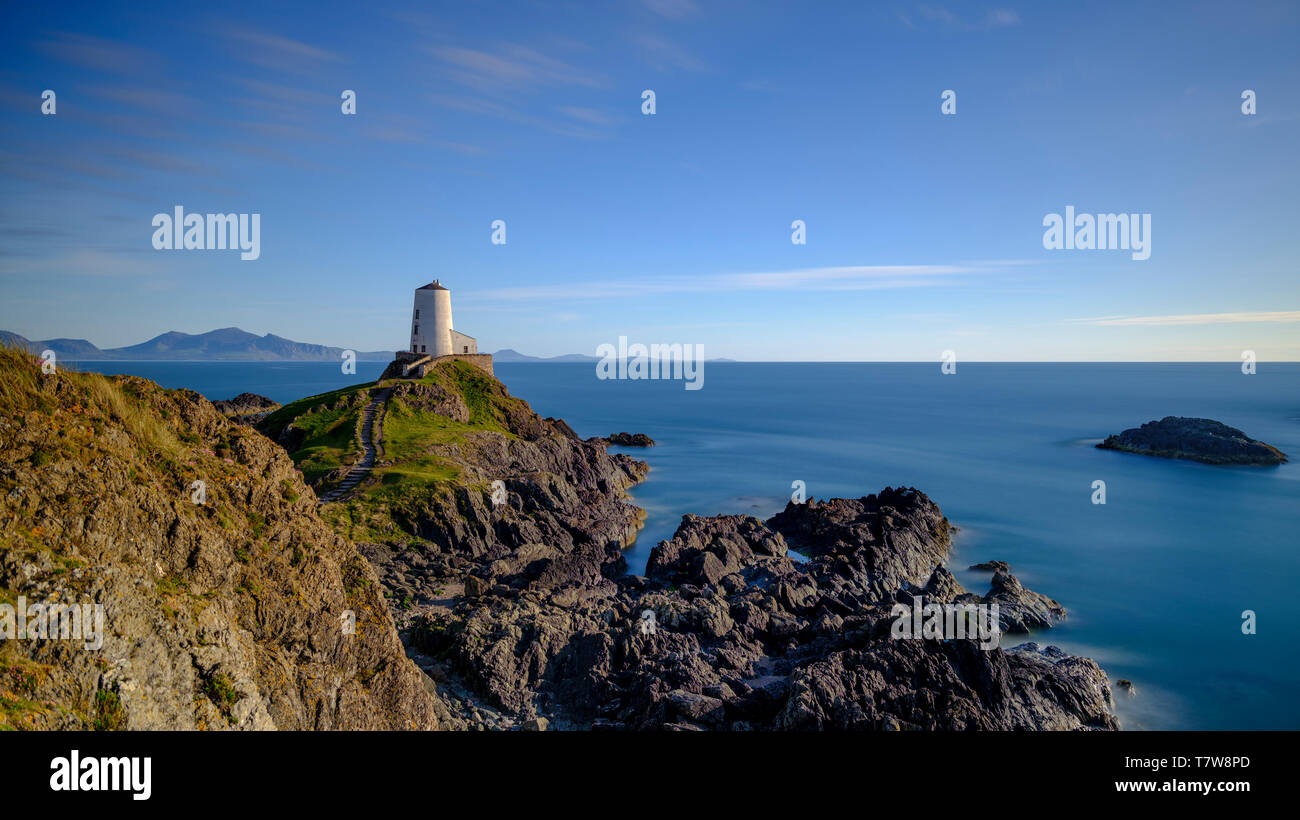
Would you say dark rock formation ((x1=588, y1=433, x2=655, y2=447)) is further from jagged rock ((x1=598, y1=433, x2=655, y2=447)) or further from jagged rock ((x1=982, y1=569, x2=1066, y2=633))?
jagged rock ((x1=982, y1=569, x2=1066, y2=633))

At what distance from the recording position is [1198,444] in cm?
8719

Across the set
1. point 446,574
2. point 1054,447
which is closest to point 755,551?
point 446,574

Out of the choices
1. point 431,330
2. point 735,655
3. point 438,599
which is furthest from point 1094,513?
point 431,330

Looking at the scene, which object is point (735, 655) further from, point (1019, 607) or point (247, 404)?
point (247, 404)

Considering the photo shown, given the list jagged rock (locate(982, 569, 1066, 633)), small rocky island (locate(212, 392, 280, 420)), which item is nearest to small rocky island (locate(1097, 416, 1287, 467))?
jagged rock (locate(982, 569, 1066, 633))

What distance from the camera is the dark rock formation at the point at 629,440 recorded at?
324 feet

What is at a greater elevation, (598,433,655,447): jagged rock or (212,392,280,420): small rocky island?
(212,392,280,420): small rocky island

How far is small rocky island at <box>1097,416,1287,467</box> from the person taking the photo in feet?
276

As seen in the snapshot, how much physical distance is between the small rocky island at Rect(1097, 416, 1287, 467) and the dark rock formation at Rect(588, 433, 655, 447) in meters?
64.3

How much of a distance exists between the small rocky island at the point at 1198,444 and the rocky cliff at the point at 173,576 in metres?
102

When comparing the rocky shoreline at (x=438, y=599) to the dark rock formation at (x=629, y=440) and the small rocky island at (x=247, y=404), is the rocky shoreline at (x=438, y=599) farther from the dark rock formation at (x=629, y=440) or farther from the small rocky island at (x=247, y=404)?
the dark rock formation at (x=629, y=440)
